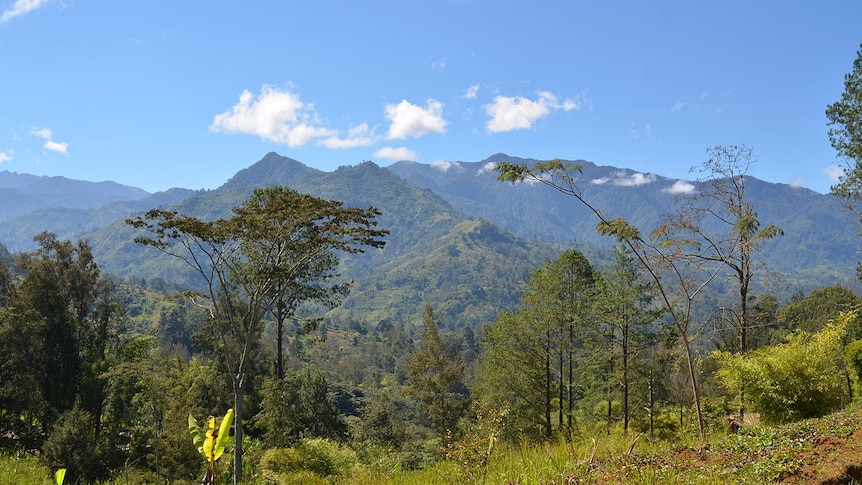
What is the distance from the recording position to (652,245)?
1277cm

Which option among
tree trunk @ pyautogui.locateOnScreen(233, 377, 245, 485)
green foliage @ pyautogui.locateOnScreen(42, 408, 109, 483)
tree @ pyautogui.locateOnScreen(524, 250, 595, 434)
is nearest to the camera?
tree trunk @ pyautogui.locateOnScreen(233, 377, 245, 485)

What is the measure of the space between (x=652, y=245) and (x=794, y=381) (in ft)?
14.5

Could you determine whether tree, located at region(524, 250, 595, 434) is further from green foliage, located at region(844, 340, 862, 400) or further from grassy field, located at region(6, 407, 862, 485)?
grassy field, located at region(6, 407, 862, 485)

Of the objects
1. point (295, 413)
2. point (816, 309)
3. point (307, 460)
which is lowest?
point (307, 460)

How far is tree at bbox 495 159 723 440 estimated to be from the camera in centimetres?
1138

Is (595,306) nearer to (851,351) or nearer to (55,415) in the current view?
(851,351)

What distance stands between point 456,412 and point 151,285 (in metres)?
193

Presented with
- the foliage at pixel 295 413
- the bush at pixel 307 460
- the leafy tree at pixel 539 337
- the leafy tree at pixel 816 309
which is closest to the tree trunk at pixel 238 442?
the bush at pixel 307 460

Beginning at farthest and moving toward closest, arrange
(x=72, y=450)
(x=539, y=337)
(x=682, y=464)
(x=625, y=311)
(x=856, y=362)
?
(x=539, y=337), (x=625, y=311), (x=72, y=450), (x=856, y=362), (x=682, y=464)

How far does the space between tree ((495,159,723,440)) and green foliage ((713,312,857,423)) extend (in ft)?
4.69

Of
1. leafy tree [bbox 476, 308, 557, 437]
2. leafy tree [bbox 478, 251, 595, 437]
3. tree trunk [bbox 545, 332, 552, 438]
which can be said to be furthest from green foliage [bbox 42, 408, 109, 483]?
tree trunk [bbox 545, 332, 552, 438]

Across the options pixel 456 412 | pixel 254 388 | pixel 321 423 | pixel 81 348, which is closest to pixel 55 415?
pixel 81 348

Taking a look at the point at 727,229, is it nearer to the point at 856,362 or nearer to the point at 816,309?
the point at 856,362

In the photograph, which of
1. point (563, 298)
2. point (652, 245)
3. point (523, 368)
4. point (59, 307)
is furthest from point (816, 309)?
point (59, 307)
